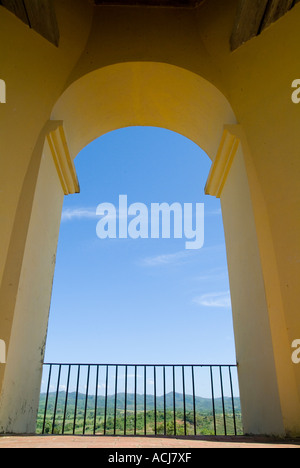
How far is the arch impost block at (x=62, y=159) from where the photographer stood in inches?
163

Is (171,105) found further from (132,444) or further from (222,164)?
(132,444)

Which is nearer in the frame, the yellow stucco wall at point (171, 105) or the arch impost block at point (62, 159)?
the yellow stucco wall at point (171, 105)

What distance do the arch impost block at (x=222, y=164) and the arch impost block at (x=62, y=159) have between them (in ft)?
6.81

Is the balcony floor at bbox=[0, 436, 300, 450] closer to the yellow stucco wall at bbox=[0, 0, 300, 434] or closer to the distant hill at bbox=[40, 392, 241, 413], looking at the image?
the yellow stucco wall at bbox=[0, 0, 300, 434]

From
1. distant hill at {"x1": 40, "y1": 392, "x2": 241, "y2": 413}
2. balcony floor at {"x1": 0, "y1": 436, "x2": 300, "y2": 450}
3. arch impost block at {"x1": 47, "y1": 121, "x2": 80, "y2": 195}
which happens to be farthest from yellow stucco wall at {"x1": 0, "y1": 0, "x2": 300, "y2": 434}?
distant hill at {"x1": 40, "y1": 392, "x2": 241, "y2": 413}

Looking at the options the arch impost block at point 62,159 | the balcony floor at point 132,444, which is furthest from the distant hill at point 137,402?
the arch impost block at point 62,159

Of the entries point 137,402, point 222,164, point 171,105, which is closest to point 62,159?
point 171,105

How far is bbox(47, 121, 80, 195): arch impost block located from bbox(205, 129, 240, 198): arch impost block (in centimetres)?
208

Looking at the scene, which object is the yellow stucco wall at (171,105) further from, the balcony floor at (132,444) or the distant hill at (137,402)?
the distant hill at (137,402)

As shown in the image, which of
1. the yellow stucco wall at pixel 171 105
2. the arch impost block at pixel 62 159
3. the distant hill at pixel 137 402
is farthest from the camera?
the distant hill at pixel 137 402

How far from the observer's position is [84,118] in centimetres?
509

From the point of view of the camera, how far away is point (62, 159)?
450 cm

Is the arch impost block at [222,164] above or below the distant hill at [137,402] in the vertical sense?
above

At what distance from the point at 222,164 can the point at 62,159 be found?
2257 millimetres
